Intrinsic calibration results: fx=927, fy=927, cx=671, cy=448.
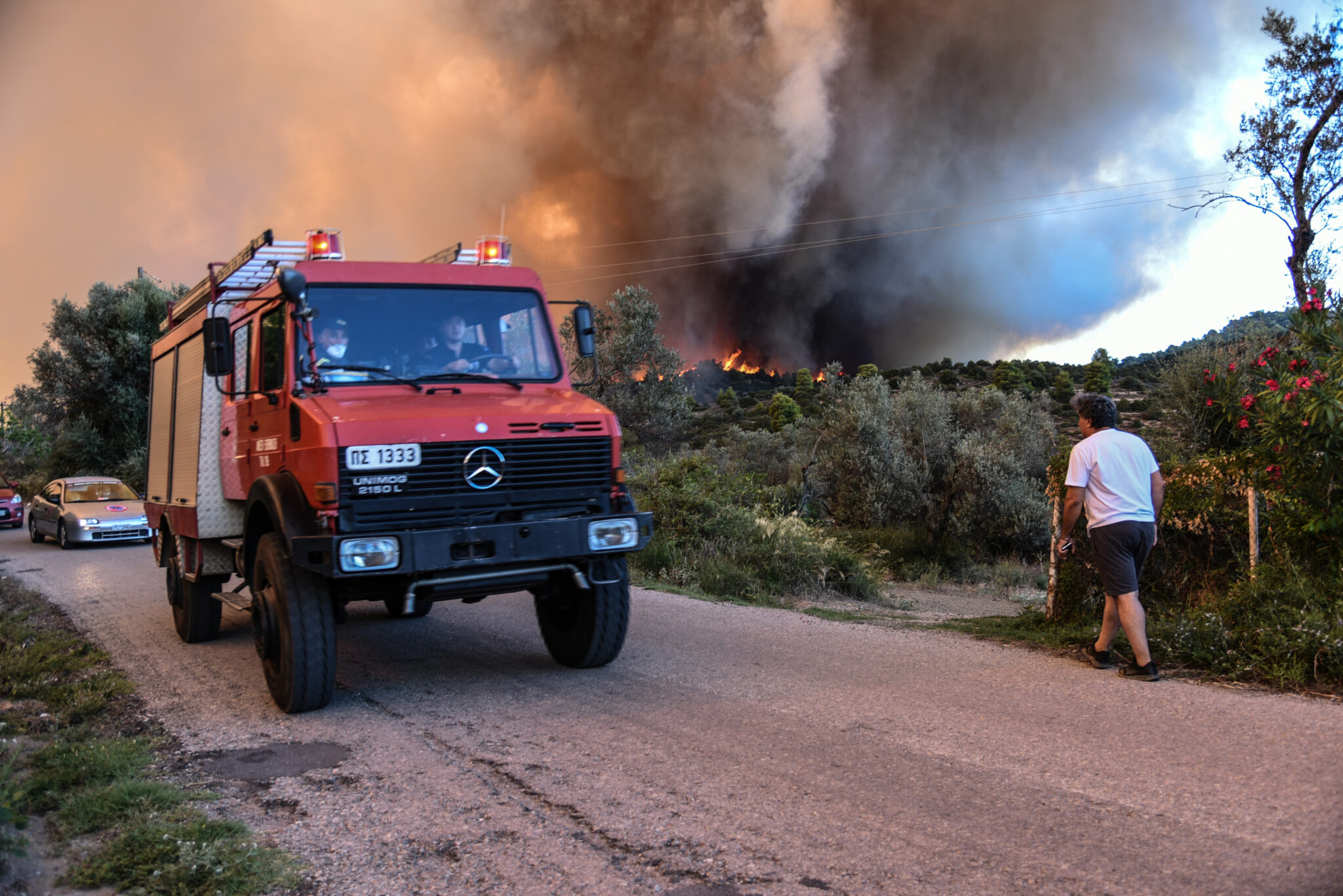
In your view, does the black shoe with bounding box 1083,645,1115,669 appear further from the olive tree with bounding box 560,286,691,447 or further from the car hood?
the olive tree with bounding box 560,286,691,447

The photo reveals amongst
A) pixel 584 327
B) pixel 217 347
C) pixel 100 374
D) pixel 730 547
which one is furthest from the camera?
pixel 100 374

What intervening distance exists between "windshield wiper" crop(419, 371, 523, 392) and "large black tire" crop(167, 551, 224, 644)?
3304mm

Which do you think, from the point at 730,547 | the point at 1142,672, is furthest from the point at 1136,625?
the point at 730,547

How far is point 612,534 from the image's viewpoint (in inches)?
234

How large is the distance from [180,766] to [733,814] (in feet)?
9.69

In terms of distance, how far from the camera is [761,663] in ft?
22.7

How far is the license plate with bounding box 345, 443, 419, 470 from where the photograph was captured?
5.36 metres

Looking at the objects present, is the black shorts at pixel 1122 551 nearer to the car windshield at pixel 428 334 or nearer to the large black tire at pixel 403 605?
the car windshield at pixel 428 334

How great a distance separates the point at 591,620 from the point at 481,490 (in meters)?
1.48

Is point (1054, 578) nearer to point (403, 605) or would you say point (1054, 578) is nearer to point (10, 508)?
point (403, 605)

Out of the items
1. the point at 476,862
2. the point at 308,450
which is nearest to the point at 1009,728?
the point at 476,862

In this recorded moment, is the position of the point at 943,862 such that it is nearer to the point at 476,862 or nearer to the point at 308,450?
the point at 476,862

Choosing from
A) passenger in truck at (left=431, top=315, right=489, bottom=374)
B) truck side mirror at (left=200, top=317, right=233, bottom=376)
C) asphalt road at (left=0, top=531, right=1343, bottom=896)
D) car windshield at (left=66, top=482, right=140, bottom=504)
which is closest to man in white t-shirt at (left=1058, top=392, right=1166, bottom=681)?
asphalt road at (left=0, top=531, right=1343, bottom=896)

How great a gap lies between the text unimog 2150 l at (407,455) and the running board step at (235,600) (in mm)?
49
